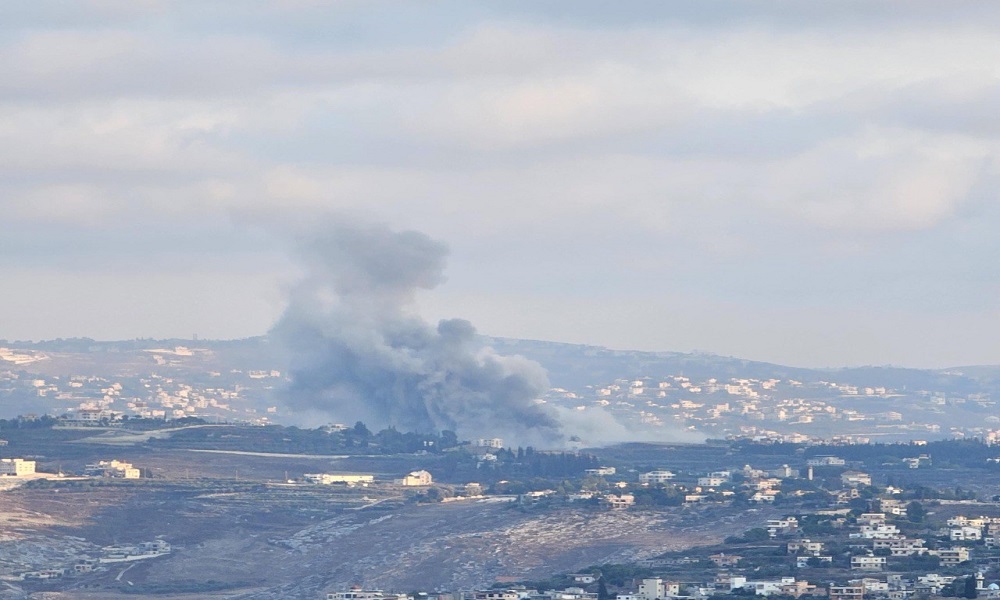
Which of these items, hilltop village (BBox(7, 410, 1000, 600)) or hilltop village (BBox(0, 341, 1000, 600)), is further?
hilltop village (BBox(0, 341, 1000, 600))

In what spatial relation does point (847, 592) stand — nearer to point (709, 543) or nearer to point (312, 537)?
point (709, 543)

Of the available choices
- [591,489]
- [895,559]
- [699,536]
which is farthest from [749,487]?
[895,559]

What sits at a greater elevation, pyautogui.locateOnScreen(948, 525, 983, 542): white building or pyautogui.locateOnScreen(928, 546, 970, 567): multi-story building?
pyautogui.locateOnScreen(948, 525, 983, 542): white building

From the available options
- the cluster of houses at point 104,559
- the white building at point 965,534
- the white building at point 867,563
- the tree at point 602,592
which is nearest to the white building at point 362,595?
the tree at point 602,592

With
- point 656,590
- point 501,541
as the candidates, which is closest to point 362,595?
point 656,590

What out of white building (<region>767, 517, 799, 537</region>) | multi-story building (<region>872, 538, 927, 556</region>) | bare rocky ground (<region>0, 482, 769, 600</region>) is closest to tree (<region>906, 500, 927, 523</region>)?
white building (<region>767, 517, 799, 537</region>)

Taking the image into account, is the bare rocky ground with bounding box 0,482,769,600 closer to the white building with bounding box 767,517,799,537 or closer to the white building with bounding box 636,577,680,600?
the white building with bounding box 767,517,799,537

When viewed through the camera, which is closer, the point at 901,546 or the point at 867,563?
the point at 867,563

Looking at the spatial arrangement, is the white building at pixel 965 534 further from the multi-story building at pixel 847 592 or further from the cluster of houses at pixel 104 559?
the cluster of houses at pixel 104 559

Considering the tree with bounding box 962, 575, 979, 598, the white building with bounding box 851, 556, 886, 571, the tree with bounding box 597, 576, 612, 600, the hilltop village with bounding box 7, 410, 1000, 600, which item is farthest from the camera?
the white building with bounding box 851, 556, 886, 571
